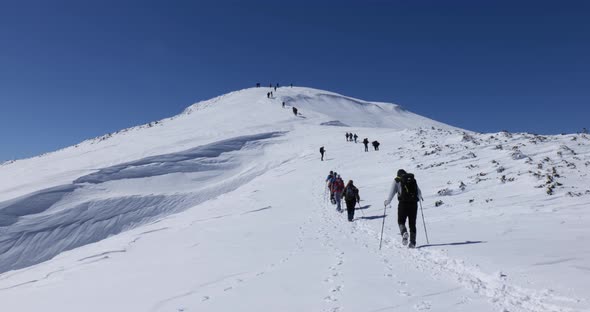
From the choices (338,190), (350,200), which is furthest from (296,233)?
(338,190)

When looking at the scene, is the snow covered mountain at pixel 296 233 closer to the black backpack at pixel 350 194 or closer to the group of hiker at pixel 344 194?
the group of hiker at pixel 344 194

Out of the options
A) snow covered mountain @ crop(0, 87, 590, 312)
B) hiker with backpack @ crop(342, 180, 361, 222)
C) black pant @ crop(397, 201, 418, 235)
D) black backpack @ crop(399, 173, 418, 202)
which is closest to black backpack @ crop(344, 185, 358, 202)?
hiker with backpack @ crop(342, 180, 361, 222)

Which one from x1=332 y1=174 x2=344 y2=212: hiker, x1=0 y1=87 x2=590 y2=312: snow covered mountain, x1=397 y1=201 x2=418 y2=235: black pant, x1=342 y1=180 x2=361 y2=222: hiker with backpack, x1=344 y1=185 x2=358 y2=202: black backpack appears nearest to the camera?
x1=0 y1=87 x2=590 y2=312: snow covered mountain

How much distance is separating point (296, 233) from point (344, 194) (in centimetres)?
391

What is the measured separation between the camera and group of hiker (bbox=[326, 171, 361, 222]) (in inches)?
591

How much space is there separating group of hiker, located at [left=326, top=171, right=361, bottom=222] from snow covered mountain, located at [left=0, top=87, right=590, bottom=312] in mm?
612

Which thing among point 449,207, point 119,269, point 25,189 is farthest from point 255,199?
point 25,189

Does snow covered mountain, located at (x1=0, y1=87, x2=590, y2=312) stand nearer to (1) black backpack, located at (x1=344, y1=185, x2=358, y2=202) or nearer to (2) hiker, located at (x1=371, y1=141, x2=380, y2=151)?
(1) black backpack, located at (x1=344, y1=185, x2=358, y2=202)

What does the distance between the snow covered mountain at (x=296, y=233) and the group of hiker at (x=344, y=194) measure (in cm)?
61

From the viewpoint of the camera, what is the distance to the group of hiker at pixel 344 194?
591 inches

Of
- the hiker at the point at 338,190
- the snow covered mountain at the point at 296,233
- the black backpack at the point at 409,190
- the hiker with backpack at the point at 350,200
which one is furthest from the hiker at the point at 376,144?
the black backpack at the point at 409,190

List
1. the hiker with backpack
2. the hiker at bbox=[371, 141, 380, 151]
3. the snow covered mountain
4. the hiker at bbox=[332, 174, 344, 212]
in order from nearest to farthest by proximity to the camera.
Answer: the snow covered mountain → the hiker with backpack → the hiker at bbox=[332, 174, 344, 212] → the hiker at bbox=[371, 141, 380, 151]

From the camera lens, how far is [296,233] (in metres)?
12.4

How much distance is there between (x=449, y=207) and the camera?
1462 cm
